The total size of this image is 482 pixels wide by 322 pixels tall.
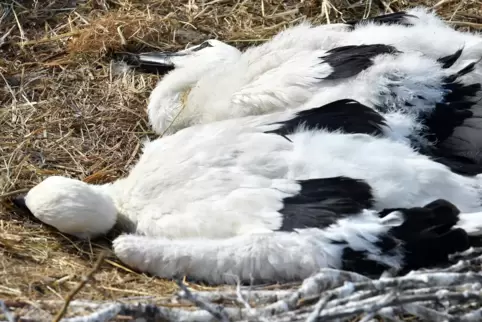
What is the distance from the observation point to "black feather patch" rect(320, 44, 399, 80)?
11.5ft

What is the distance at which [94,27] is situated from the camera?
16.1 ft

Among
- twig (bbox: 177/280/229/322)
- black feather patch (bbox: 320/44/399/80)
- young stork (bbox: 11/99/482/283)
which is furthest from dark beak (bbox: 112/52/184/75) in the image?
twig (bbox: 177/280/229/322)

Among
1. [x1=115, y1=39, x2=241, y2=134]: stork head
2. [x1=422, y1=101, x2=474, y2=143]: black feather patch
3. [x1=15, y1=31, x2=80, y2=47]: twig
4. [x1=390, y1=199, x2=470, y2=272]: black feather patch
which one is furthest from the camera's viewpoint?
[x1=15, y1=31, x2=80, y2=47]: twig

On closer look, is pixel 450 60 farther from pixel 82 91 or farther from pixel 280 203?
pixel 82 91

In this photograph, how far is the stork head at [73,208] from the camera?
3.42 meters

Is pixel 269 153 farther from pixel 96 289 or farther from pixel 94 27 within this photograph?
pixel 94 27

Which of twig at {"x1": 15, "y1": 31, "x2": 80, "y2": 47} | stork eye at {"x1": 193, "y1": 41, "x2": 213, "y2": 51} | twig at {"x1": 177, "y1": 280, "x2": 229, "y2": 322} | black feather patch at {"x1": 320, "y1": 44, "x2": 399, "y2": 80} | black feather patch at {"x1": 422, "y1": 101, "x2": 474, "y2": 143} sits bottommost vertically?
twig at {"x1": 177, "y1": 280, "x2": 229, "y2": 322}

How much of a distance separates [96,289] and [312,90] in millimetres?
1292

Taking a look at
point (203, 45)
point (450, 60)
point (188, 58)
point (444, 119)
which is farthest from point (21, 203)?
point (450, 60)

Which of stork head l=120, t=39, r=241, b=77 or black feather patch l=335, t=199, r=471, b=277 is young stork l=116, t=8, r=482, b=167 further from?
black feather patch l=335, t=199, r=471, b=277

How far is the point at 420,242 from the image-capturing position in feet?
9.33

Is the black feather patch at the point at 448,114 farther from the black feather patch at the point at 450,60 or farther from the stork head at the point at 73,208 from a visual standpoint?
the stork head at the point at 73,208

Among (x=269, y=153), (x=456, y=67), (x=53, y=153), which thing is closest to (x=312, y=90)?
(x=269, y=153)

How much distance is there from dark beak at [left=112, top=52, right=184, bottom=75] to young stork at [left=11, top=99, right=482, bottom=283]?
115 cm
